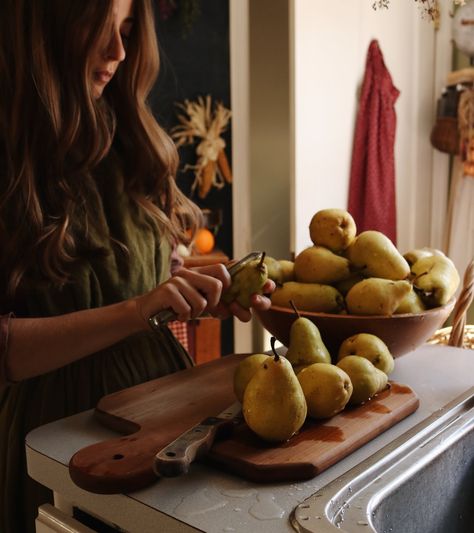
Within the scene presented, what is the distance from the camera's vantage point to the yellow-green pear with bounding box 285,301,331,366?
862 millimetres

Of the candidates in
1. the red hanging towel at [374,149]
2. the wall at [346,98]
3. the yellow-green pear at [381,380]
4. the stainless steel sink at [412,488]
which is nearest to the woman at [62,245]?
the yellow-green pear at [381,380]

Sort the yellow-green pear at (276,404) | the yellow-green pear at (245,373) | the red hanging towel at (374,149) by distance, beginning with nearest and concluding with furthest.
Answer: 1. the yellow-green pear at (276,404)
2. the yellow-green pear at (245,373)
3. the red hanging towel at (374,149)

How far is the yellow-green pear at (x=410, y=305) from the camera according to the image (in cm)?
98

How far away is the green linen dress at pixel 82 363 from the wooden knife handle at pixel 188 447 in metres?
0.37

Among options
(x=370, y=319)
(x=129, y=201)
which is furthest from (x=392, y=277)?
(x=129, y=201)

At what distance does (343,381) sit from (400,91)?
231cm

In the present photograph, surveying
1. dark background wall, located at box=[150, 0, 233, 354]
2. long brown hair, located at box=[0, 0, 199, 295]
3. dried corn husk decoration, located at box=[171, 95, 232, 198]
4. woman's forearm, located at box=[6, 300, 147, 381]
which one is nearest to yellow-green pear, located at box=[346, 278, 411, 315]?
woman's forearm, located at box=[6, 300, 147, 381]

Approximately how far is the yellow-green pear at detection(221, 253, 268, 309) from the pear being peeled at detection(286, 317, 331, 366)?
0.09 meters

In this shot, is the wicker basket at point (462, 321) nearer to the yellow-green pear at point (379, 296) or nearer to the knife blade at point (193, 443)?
the yellow-green pear at point (379, 296)

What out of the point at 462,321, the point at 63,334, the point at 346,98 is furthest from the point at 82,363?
the point at 346,98

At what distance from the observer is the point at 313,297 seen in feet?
3.26

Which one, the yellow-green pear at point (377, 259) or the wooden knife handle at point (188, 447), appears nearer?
the wooden knife handle at point (188, 447)

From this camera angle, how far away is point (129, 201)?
→ 1.18m

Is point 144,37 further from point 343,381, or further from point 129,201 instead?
point 343,381
